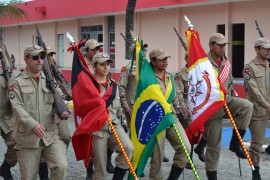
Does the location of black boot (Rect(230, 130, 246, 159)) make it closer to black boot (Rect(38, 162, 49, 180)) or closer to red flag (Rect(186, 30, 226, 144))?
red flag (Rect(186, 30, 226, 144))

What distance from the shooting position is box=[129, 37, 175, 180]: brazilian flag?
255 inches

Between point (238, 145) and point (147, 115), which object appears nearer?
point (147, 115)

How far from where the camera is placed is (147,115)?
6.59 meters

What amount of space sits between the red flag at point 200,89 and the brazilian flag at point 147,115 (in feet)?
1.82

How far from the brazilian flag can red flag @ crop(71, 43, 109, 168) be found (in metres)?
0.53

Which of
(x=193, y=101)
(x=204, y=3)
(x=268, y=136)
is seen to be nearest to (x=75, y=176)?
(x=193, y=101)

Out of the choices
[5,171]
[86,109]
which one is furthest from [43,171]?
[86,109]

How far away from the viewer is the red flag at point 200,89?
706 centimetres

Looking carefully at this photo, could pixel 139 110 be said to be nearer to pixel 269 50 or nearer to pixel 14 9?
pixel 269 50

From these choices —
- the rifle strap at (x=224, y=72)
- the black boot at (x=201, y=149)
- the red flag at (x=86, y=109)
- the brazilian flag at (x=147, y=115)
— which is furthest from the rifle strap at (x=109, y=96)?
the black boot at (x=201, y=149)

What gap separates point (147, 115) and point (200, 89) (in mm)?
1002

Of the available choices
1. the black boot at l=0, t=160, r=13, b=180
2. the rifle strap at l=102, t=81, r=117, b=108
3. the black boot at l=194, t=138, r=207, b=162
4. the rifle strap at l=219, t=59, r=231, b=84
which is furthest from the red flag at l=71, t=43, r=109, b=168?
the black boot at l=194, t=138, r=207, b=162

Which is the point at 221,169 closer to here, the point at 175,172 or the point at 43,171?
the point at 175,172

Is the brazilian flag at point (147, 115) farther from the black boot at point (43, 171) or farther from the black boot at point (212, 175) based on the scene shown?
the black boot at point (43, 171)
